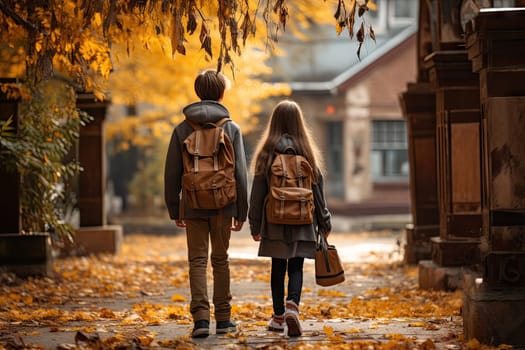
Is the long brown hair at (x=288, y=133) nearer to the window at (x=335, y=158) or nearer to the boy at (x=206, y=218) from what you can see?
the boy at (x=206, y=218)

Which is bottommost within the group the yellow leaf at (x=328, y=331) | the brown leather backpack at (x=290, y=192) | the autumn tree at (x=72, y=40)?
the yellow leaf at (x=328, y=331)

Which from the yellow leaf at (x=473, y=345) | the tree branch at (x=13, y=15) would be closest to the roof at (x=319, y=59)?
the tree branch at (x=13, y=15)

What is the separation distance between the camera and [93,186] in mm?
17562

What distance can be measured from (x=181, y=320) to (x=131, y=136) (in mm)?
17989

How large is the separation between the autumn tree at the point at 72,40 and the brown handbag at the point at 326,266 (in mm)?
1599

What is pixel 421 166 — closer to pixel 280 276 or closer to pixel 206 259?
pixel 280 276

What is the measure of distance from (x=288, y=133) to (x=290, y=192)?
1.77ft

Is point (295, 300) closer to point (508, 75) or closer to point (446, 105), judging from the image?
point (508, 75)

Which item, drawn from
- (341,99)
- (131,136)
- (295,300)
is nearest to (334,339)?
(295,300)

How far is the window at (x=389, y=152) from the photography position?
31875 mm

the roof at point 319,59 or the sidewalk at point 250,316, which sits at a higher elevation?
the roof at point 319,59

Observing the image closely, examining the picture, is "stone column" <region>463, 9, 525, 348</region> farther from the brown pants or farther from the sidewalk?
the brown pants

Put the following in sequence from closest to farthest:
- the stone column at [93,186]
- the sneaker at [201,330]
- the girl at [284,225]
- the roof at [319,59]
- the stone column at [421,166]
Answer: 1. the sneaker at [201,330]
2. the girl at [284,225]
3. the stone column at [421,166]
4. the stone column at [93,186]
5. the roof at [319,59]

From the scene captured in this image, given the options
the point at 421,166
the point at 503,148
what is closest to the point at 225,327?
the point at 503,148
